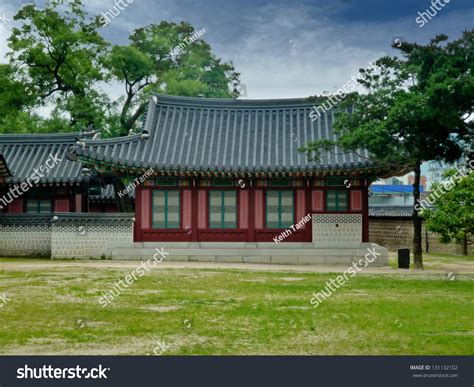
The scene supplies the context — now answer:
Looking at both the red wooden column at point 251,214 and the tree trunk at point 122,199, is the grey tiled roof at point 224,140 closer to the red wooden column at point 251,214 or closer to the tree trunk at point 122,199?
the red wooden column at point 251,214

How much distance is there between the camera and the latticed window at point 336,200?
82.4 ft

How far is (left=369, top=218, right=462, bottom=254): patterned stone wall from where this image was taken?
35922 mm

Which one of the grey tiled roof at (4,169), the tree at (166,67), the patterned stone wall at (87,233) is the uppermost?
the tree at (166,67)

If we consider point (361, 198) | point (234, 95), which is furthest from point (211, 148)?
point (234, 95)

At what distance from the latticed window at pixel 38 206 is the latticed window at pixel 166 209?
23.3 feet

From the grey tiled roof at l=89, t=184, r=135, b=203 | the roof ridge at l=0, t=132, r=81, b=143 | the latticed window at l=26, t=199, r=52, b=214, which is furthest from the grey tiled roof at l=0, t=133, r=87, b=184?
the grey tiled roof at l=89, t=184, r=135, b=203

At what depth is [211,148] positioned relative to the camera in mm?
26109

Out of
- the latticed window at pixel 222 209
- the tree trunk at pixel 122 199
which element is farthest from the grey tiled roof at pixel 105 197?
the latticed window at pixel 222 209

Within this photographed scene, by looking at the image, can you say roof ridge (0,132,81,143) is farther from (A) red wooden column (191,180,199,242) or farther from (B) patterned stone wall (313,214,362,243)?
(B) patterned stone wall (313,214,362,243)

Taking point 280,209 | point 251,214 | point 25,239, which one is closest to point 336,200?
point 280,209

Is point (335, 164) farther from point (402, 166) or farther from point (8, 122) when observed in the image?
point (8, 122)

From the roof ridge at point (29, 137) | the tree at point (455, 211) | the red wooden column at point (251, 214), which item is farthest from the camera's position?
the roof ridge at point (29, 137)

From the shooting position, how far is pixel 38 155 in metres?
30.2

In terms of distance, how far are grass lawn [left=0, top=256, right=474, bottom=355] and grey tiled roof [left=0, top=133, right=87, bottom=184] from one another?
11134 millimetres
